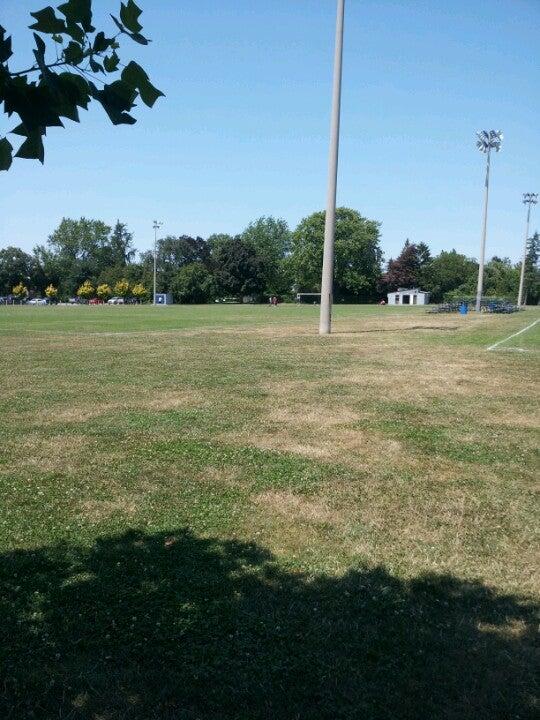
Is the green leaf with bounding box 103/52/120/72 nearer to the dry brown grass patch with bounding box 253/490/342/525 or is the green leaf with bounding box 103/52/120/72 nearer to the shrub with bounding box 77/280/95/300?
the dry brown grass patch with bounding box 253/490/342/525

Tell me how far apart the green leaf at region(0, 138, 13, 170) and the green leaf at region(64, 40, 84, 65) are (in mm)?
472

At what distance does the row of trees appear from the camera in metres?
108

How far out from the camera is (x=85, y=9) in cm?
242

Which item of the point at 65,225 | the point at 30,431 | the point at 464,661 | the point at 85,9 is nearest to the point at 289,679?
the point at 464,661

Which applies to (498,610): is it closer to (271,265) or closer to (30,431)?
(30,431)

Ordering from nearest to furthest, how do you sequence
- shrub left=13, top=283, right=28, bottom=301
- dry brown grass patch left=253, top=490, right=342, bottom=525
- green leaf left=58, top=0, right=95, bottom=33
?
green leaf left=58, top=0, right=95, bottom=33, dry brown grass patch left=253, top=490, right=342, bottom=525, shrub left=13, top=283, right=28, bottom=301

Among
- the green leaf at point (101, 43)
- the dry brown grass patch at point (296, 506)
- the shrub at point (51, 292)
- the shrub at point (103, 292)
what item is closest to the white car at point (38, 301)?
the shrub at point (51, 292)

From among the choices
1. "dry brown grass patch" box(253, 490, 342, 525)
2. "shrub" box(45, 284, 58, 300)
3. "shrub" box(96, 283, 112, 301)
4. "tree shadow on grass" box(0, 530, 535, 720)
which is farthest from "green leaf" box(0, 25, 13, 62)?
"shrub" box(45, 284, 58, 300)

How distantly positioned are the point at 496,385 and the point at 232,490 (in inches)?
333

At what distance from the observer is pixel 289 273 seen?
11500cm

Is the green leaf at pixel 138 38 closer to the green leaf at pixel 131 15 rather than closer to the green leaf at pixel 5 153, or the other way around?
the green leaf at pixel 131 15

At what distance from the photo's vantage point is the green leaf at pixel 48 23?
7.82ft

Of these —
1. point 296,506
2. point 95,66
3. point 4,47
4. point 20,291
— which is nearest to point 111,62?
point 95,66

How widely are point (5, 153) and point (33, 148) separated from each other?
182mm
